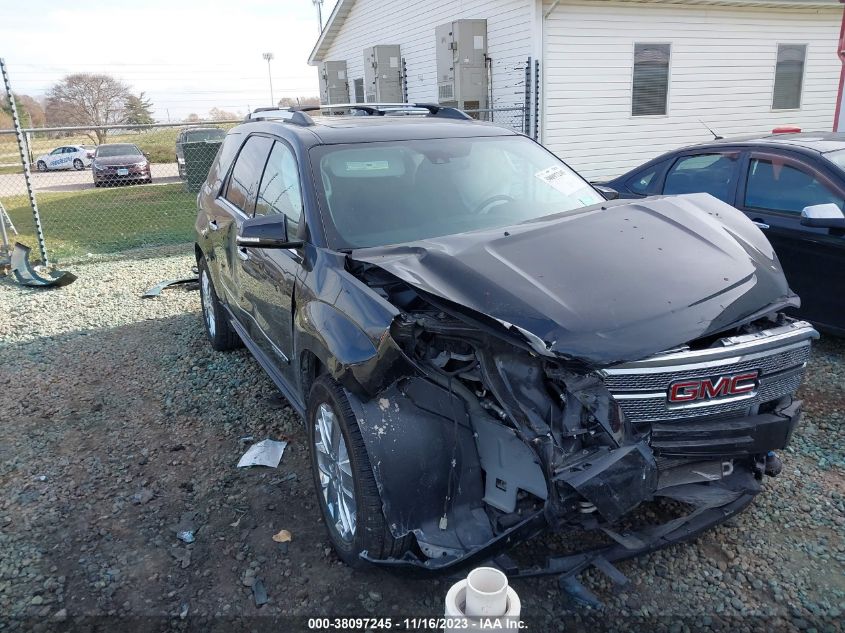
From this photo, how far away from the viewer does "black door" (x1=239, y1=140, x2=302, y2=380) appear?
3342 millimetres

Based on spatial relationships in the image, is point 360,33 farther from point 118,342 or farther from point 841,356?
point 841,356

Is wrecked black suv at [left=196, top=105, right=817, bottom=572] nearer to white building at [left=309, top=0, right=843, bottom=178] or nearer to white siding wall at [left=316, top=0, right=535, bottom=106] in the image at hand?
white building at [left=309, top=0, right=843, bottom=178]

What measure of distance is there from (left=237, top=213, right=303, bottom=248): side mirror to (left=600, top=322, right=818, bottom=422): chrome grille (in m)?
1.64

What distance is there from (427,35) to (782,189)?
11.4 meters

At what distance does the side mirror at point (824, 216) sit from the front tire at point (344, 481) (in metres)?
3.47

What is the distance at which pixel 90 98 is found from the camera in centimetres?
4775

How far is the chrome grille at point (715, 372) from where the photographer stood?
7.47 feet

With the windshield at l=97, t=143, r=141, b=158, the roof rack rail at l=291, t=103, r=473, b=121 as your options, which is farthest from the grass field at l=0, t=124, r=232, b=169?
the roof rack rail at l=291, t=103, r=473, b=121

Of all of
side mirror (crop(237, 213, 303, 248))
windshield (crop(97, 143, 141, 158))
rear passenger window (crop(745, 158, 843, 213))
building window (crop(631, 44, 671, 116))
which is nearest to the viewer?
side mirror (crop(237, 213, 303, 248))

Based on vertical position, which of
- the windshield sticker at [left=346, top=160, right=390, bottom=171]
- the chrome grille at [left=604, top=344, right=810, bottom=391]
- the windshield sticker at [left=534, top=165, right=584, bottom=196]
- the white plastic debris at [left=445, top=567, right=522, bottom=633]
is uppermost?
the windshield sticker at [left=346, top=160, right=390, bottom=171]

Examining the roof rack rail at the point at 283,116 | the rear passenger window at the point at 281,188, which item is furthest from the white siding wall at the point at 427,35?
the rear passenger window at the point at 281,188

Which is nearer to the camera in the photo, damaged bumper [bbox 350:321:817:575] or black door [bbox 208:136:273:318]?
damaged bumper [bbox 350:321:817:575]

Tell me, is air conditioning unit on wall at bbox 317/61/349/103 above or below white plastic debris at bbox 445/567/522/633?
above

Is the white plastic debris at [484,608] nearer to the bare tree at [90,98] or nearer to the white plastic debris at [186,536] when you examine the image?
the white plastic debris at [186,536]
